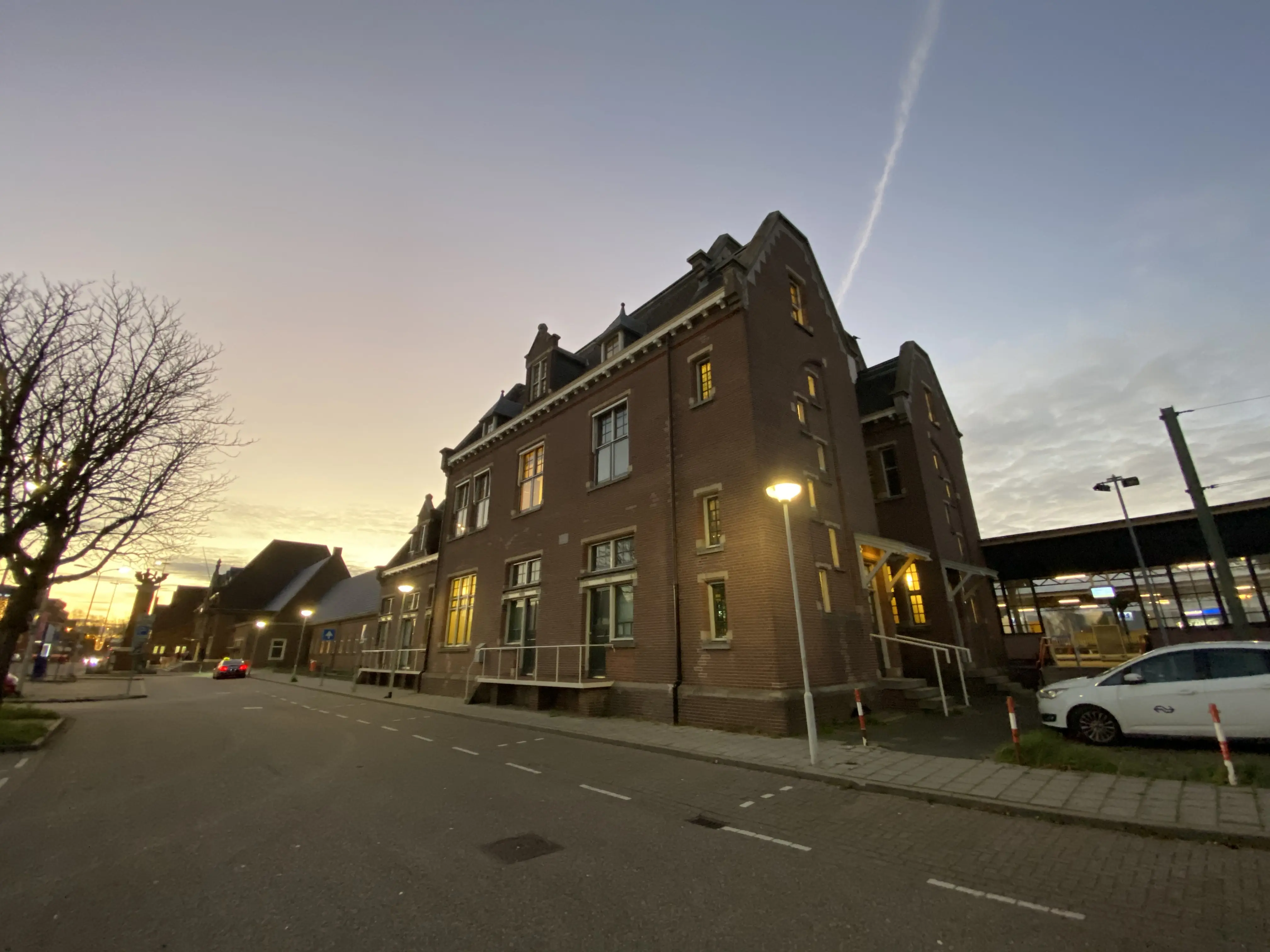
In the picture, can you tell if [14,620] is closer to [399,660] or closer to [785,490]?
[399,660]

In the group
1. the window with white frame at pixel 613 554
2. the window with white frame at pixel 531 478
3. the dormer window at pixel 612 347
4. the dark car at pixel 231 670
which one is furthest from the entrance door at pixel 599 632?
the dark car at pixel 231 670

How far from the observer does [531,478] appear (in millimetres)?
22188

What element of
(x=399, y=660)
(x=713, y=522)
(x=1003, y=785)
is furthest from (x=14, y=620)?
(x=1003, y=785)

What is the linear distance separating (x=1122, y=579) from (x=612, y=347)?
99.8 feet

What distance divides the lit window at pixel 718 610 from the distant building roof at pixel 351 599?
1410 inches

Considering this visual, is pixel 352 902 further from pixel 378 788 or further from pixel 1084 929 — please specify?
pixel 1084 929

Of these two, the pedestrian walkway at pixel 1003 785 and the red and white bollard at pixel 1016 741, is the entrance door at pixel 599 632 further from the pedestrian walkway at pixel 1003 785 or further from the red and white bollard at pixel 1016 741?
the red and white bollard at pixel 1016 741

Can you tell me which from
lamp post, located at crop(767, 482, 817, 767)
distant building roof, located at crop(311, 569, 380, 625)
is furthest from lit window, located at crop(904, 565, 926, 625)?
distant building roof, located at crop(311, 569, 380, 625)

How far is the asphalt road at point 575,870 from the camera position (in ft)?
12.8

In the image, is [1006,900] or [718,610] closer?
[1006,900]

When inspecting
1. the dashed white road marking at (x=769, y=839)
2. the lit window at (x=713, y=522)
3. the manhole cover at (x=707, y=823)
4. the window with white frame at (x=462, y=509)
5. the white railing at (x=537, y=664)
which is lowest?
the manhole cover at (x=707, y=823)

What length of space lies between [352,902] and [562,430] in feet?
56.5

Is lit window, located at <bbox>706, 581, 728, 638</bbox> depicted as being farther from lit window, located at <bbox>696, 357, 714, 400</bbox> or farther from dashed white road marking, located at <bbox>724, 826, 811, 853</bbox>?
dashed white road marking, located at <bbox>724, 826, 811, 853</bbox>

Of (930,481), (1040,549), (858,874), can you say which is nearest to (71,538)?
(858,874)
